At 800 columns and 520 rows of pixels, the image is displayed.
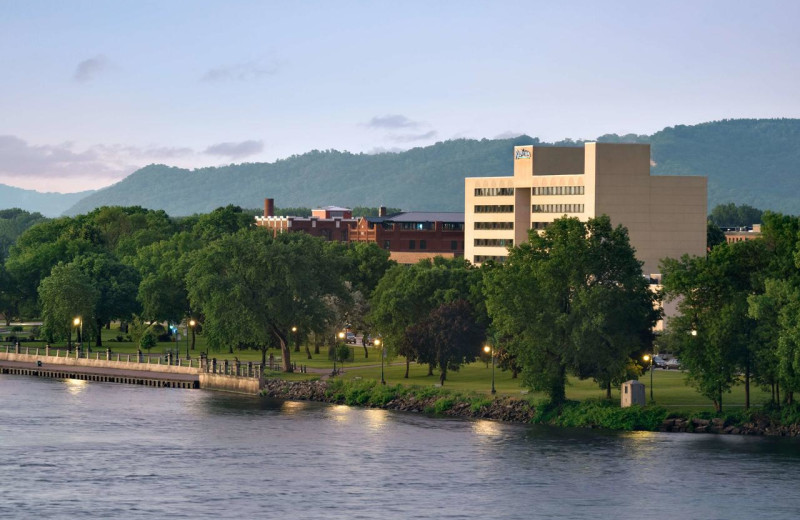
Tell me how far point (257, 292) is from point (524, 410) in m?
38.3

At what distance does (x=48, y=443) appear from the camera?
9844cm

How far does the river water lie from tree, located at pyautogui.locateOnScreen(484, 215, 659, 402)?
6.27 meters

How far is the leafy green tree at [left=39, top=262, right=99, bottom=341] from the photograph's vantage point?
161m

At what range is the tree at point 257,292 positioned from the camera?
13650 centimetres

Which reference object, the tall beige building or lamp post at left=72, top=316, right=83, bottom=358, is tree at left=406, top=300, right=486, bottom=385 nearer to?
lamp post at left=72, top=316, right=83, bottom=358

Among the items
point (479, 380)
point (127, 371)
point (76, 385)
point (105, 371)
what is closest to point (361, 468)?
point (479, 380)

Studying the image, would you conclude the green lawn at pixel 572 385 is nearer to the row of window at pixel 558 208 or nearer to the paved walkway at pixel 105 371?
the paved walkway at pixel 105 371

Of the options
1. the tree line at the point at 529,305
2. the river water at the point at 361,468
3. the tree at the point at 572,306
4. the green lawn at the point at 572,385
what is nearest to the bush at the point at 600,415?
the tree at the point at 572,306

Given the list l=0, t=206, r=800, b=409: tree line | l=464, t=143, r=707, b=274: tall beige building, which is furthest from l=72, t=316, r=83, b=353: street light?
l=464, t=143, r=707, b=274: tall beige building

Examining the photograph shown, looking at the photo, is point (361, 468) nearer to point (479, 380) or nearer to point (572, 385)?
point (572, 385)

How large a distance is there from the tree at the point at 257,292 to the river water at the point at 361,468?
2027 centimetres

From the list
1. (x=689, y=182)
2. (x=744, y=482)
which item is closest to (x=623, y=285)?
(x=744, y=482)

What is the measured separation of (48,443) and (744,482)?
47.9 m

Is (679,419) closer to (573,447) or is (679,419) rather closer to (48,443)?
(573,447)
